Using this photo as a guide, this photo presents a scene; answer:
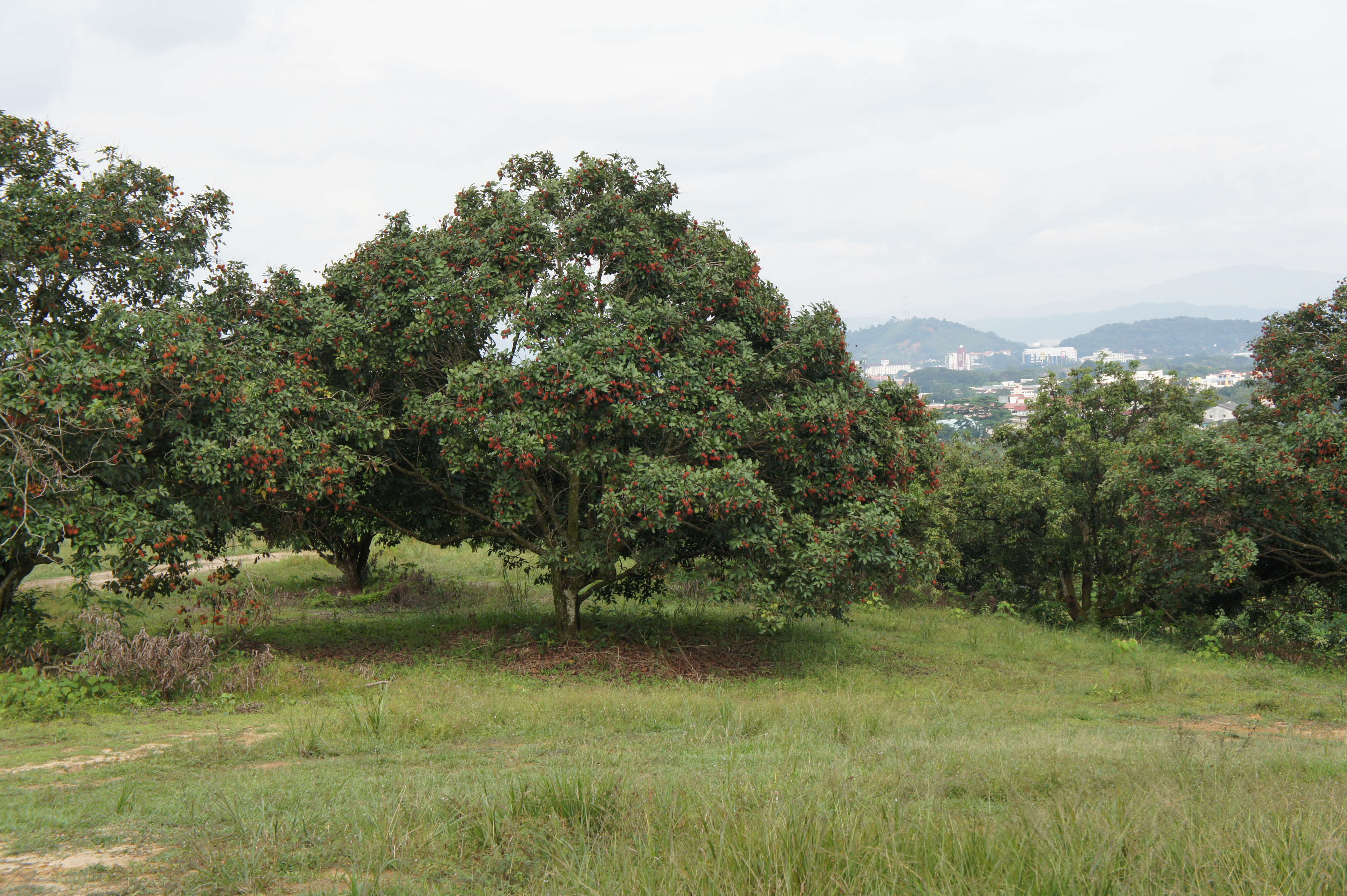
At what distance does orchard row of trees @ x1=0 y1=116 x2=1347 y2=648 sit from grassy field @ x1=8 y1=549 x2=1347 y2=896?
193 centimetres

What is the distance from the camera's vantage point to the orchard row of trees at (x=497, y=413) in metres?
9.80

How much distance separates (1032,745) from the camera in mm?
7156

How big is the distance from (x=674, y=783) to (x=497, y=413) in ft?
22.4

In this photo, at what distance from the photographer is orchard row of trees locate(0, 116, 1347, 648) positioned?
9.80 m

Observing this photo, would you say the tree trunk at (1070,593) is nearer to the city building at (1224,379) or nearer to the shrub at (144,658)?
the shrub at (144,658)

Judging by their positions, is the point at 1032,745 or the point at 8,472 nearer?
the point at 1032,745

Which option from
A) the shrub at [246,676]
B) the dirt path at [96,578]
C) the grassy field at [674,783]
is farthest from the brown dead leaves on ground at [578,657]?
the dirt path at [96,578]

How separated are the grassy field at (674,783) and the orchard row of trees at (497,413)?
193 cm

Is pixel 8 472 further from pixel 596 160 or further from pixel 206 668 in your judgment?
pixel 596 160

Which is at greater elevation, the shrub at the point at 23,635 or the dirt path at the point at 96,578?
the shrub at the point at 23,635

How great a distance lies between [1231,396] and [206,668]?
106 meters

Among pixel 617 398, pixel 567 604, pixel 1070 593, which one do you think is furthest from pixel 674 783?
pixel 1070 593

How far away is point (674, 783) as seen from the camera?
5.15m

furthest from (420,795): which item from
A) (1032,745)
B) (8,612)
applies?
(8,612)
